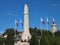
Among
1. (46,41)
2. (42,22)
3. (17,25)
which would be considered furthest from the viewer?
(17,25)

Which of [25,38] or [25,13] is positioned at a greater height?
[25,13]

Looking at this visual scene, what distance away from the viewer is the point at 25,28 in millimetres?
77438

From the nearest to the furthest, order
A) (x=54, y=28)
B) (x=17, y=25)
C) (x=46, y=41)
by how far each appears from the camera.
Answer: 1. (x=46, y=41)
2. (x=17, y=25)
3. (x=54, y=28)

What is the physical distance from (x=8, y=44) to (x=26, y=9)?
80.2ft

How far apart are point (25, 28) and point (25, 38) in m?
2.78

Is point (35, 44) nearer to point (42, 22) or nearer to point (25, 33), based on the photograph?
point (42, 22)

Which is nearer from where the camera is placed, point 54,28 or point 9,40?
point 9,40

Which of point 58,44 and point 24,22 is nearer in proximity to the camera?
point 58,44

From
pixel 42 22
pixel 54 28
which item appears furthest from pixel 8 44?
pixel 54 28

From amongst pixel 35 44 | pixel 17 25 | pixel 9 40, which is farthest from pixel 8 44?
pixel 17 25

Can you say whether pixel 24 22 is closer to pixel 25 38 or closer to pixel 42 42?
pixel 25 38

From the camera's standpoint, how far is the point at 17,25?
75.0 meters

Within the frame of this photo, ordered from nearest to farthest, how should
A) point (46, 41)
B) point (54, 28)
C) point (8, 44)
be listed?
point (46, 41)
point (8, 44)
point (54, 28)

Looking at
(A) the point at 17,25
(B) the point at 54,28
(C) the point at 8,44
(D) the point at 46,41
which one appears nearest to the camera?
(D) the point at 46,41
